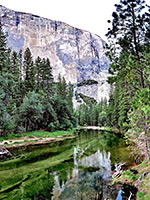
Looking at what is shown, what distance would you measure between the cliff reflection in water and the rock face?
123016 millimetres

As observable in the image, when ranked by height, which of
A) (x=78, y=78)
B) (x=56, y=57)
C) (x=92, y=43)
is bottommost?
(x=78, y=78)

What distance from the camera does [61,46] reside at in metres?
144

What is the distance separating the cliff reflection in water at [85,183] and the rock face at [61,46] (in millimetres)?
123016

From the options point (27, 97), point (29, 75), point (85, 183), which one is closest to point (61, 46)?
point (29, 75)

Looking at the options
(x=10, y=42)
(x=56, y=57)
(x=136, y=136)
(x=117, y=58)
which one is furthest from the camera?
(x=56, y=57)

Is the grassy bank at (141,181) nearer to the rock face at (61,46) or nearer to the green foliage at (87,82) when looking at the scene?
the rock face at (61,46)

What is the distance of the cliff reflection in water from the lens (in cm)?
770

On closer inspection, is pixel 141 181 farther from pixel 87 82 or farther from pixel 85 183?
pixel 87 82

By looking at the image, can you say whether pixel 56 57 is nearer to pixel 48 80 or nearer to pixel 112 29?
pixel 48 80

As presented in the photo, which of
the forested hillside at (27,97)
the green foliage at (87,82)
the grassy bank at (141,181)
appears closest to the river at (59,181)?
the grassy bank at (141,181)

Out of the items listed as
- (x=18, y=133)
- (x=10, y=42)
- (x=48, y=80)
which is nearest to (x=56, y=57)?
(x=10, y=42)

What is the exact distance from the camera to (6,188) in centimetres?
850

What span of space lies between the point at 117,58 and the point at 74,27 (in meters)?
172

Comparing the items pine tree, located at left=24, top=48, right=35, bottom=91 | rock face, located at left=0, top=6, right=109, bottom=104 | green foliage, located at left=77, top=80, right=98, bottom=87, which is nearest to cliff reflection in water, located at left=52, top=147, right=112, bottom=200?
pine tree, located at left=24, top=48, right=35, bottom=91
